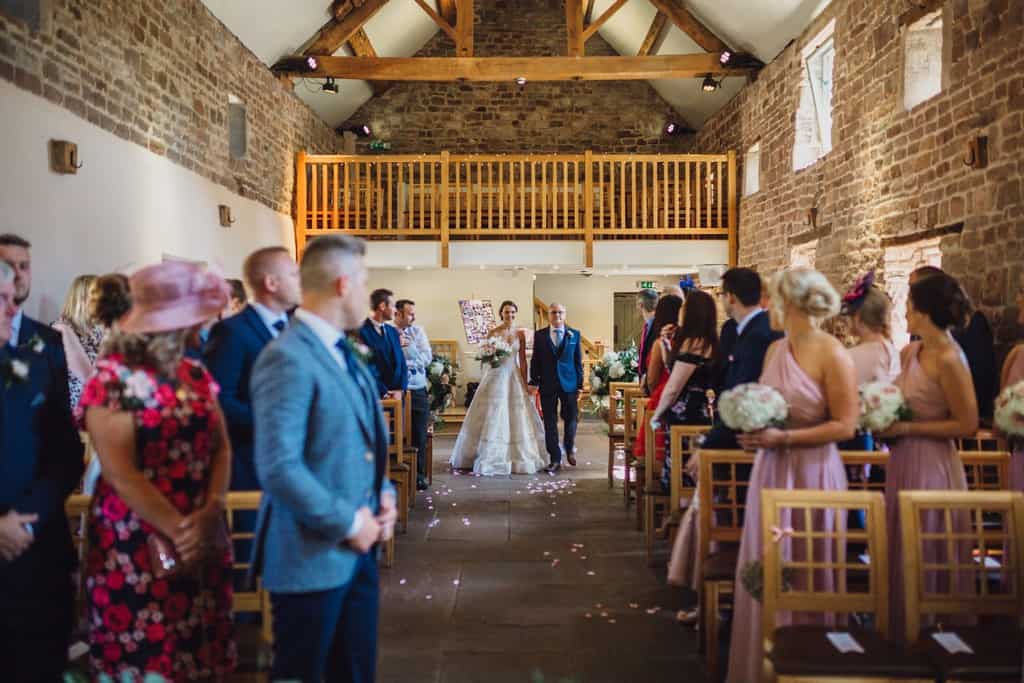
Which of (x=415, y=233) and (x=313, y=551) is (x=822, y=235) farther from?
(x=313, y=551)

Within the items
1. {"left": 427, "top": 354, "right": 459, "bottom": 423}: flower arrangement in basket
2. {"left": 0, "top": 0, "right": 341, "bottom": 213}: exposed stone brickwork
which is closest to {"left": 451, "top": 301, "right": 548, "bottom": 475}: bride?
{"left": 427, "top": 354, "right": 459, "bottom": 423}: flower arrangement in basket

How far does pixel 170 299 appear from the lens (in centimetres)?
201

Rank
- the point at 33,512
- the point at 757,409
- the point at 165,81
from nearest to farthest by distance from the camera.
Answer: the point at 33,512 → the point at 757,409 → the point at 165,81

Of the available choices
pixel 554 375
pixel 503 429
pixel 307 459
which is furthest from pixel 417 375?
pixel 307 459

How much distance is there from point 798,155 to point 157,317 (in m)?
8.40

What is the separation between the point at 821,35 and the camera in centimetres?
849

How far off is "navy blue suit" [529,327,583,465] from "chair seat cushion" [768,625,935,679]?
18.7ft

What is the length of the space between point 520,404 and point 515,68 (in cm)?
502

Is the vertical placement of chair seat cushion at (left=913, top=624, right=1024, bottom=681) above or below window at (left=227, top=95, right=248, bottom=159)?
below

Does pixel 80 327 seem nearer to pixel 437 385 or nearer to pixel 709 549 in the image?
pixel 709 549

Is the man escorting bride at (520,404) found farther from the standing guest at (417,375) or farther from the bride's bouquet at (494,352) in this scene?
the standing guest at (417,375)

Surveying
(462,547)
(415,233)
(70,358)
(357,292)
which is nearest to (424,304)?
(415,233)

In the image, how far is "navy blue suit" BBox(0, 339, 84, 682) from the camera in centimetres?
228

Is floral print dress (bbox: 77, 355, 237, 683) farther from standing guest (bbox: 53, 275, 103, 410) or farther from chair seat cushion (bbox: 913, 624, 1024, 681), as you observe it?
standing guest (bbox: 53, 275, 103, 410)
